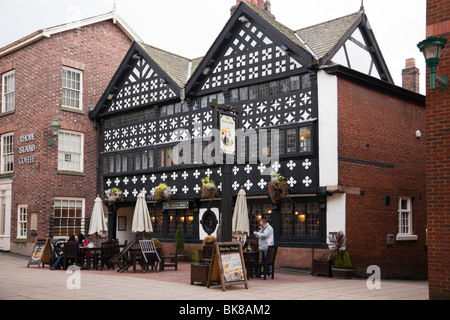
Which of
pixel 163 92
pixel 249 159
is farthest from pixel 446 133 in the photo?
pixel 163 92

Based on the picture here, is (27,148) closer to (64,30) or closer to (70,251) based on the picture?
(64,30)

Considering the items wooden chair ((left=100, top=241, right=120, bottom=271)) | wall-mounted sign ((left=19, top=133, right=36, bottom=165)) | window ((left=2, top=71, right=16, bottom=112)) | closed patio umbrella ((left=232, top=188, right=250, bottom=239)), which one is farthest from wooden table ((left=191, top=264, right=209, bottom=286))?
window ((left=2, top=71, right=16, bottom=112))

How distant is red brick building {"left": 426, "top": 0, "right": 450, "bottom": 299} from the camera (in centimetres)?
953

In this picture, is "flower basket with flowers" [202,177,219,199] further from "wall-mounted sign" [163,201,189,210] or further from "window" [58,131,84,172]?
"window" [58,131,84,172]


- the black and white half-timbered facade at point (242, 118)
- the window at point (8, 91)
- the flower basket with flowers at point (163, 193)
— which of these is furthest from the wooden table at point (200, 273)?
the window at point (8, 91)

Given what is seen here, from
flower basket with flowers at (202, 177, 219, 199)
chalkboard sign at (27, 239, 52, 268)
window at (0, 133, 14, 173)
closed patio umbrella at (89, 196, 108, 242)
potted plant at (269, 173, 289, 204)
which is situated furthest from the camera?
window at (0, 133, 14, 173)

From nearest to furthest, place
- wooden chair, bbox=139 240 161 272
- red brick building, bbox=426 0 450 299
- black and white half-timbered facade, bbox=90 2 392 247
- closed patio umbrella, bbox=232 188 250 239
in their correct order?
red brick building, bbox=426 0 450 299 → wooden chair, bbox=139 240 161 272 → closed patio umbrella, bbox=232 188 250 239 → black and white half-timbered facade, bbox=90 2 392 247

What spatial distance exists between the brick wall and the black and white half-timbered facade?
0.75 meters

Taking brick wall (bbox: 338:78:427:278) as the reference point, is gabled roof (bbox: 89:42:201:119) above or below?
above

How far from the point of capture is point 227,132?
41.5ft

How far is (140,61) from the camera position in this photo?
895 inches

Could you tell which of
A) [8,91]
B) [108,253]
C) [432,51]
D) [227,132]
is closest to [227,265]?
[227,132]

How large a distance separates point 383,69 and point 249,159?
6.35m

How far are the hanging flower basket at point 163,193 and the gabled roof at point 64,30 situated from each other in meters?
8.66
